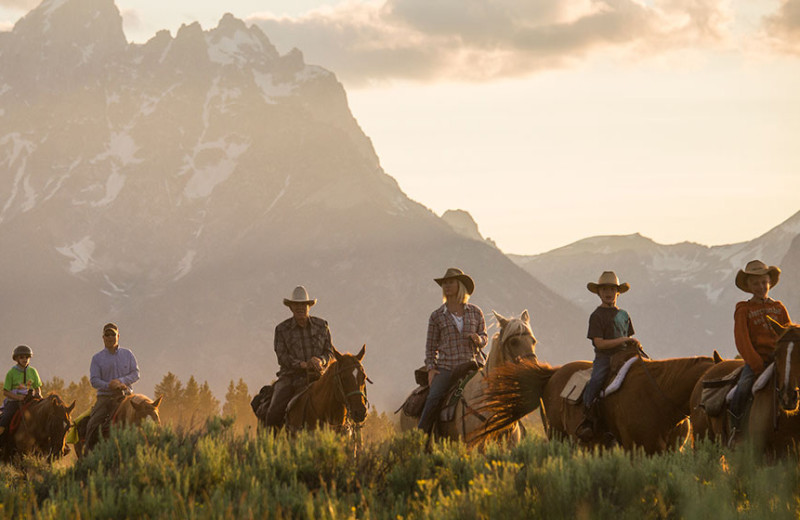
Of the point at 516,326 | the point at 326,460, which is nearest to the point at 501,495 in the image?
the point at 326,460

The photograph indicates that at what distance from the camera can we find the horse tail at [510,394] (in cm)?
1258

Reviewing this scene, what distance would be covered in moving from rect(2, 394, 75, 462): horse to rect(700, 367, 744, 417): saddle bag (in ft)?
36.1

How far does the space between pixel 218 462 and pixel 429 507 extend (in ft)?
8.31

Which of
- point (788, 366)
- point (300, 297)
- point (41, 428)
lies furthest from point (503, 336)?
point (41, 428)

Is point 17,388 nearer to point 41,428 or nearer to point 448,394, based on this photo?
point 41,428

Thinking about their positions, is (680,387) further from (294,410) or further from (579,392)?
(294,410)

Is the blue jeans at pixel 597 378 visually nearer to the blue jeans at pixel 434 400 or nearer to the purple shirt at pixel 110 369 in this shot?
the blue jeans at pixel 434 400

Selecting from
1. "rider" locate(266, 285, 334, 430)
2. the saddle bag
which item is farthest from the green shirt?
the saddle bag

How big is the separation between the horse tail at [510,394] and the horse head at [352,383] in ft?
5.29

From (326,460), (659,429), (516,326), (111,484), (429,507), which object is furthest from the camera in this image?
(516,326)

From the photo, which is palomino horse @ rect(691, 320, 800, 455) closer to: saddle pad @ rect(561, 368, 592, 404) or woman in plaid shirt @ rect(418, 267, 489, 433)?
saddle pad @ rect(561, 368, 592, 404)

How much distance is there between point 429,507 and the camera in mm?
7305

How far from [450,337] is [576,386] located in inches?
76.3

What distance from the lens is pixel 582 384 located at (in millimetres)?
12352
